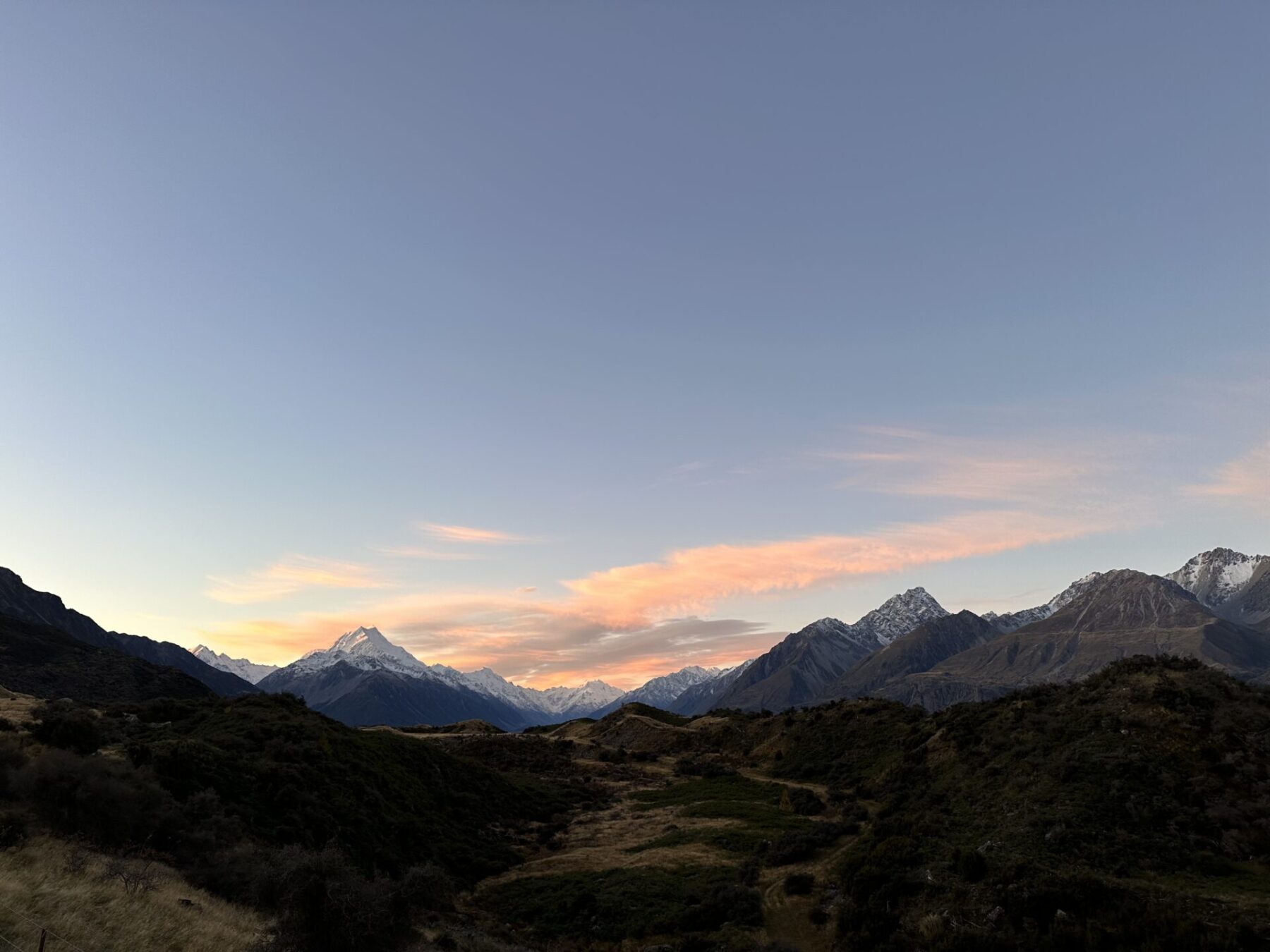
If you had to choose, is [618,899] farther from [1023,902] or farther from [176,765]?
[176,765]

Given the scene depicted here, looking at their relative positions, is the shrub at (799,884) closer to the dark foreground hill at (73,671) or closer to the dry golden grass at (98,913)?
the dry golden grass at (98,913)

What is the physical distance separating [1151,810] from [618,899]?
79.1ft

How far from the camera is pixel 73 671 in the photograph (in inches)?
4811

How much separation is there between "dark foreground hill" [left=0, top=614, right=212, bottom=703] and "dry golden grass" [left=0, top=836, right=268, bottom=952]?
108829 millimetres

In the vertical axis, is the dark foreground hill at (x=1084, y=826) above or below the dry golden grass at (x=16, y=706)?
below

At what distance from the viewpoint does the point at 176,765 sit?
29.1m

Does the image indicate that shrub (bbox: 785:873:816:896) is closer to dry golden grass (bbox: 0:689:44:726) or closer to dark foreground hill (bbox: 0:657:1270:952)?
dark foreground hill (bbox: 0:657:1270:952)

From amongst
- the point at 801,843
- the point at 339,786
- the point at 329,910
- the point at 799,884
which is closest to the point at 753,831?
the point at 801,843

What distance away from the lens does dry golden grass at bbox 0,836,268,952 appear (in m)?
14.3

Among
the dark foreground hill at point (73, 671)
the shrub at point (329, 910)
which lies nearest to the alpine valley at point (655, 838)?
the shrub at point (329, 910)

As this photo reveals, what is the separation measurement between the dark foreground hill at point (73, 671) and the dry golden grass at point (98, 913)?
109 m

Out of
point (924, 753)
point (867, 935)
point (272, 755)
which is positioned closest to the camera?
point (867, 935)

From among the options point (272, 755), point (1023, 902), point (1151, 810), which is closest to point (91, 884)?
point (272, 755)

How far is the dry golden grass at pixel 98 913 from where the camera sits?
46.9 feet
